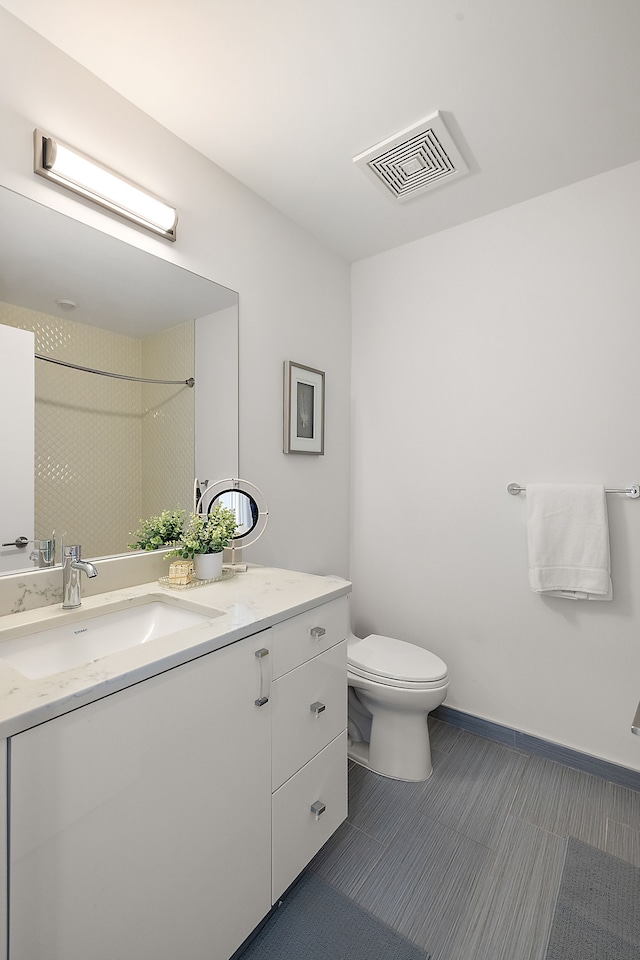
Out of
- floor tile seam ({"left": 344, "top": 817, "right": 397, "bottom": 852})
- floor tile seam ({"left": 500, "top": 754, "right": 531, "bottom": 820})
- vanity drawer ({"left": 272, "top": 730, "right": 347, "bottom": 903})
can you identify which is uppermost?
vanity drawer ({"left": 272, "top": 730, "right": 347, "bottom": 903})

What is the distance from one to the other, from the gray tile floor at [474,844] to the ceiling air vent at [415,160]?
94.4 inches

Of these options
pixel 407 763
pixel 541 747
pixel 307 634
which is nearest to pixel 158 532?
pixel 307 634

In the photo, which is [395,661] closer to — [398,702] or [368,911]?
[398,702]

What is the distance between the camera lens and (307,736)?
134 centimetres

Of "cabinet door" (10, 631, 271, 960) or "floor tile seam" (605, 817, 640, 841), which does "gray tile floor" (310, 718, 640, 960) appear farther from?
"cabinet door" (10, 631, 271, 960)

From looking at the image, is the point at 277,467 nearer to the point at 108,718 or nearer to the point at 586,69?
the point at 108,718

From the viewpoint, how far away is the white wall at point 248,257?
1251mm

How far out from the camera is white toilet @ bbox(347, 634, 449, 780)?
70.3 inches

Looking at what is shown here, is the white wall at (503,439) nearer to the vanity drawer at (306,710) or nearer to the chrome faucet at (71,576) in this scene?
the vanity drawer at (306,710)

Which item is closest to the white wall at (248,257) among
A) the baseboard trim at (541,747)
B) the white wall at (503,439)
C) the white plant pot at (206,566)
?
the white wall at (503,439)

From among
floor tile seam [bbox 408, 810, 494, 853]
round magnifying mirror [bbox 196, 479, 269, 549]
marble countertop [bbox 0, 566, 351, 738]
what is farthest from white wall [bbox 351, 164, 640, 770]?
marble countertop [bbox 0, 566, 351, 738]

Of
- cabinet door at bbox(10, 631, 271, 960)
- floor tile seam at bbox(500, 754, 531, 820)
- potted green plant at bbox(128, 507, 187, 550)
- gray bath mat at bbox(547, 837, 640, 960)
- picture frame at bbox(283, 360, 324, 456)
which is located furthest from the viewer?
picture frame at bbox(283, 360, 324, 456)

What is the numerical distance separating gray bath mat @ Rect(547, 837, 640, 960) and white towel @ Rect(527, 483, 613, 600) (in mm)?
854

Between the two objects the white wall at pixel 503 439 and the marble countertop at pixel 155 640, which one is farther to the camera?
the white wall at pixel 503 439
